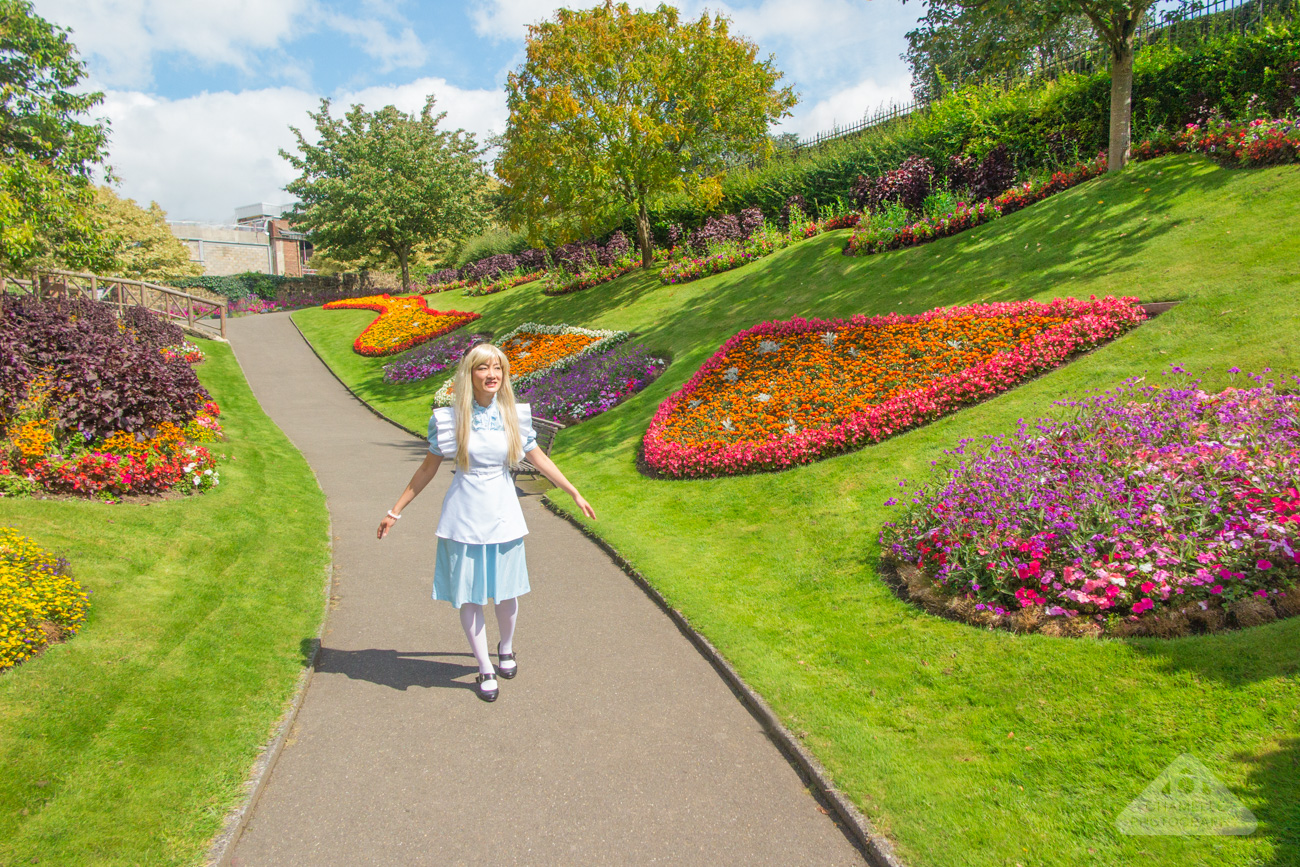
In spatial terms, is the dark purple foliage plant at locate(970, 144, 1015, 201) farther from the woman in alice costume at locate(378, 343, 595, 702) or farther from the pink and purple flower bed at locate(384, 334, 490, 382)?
the woman in alice costume at locate(378, 343, 595, 702)

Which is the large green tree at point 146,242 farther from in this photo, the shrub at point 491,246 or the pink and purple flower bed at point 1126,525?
the pink and purple flower bed at point 1126,525

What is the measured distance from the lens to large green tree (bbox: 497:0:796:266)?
63.0 ft

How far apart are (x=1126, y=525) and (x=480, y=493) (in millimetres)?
4403

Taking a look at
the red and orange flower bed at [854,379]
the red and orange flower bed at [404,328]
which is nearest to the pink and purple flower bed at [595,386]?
the red and orange flower bed at [854,379]

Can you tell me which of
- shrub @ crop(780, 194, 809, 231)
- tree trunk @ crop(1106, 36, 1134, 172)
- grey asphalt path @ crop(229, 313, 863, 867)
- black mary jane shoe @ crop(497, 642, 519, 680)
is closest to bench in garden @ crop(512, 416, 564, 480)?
grey asphalt path @ crop(229, 313, 863, 867)

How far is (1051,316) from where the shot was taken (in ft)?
30.7

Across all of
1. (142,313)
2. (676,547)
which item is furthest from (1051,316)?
(142,313)

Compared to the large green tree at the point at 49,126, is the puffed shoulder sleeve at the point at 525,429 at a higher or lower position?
lower

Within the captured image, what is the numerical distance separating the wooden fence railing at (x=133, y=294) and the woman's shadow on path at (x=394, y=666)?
20.3m

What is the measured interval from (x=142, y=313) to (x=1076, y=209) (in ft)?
71.8

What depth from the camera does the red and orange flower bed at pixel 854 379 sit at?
29.1ft

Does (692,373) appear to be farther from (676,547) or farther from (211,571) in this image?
(211,571)

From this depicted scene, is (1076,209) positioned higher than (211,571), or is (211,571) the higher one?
(1076,209)

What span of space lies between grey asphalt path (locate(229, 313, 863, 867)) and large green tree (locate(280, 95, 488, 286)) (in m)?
Result: 33.1
